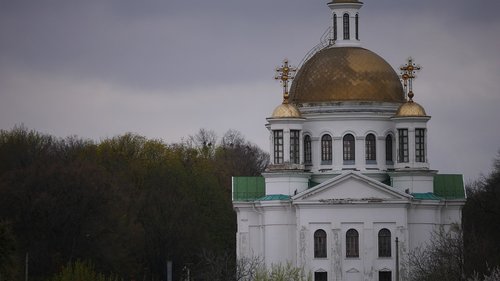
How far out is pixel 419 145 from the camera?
313ft

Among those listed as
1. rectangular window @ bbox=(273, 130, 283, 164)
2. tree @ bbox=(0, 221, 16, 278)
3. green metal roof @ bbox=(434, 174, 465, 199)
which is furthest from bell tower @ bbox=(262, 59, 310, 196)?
tree @ bbox=(0, 221, 16, 278)

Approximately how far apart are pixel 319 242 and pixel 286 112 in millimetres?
5752

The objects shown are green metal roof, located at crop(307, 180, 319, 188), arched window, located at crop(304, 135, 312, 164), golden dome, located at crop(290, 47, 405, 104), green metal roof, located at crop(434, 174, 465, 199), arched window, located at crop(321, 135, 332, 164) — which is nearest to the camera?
golden dome, located at crop(290, 47, 405, 104)

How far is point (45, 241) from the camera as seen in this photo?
90.3 meters

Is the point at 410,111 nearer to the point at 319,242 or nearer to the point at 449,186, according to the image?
the point at 449,186

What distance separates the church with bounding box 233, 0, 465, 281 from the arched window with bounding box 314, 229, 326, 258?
0.14 feet

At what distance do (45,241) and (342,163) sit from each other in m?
13.8

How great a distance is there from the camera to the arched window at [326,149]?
9669 cm

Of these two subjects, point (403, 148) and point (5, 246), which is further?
point (403, 148)

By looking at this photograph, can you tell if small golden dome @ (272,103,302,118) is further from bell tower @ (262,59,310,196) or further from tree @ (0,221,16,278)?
tree @ (0,221,16,278)

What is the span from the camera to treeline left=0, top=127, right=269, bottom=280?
297ft

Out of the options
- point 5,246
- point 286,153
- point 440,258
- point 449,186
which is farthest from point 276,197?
point 5,246

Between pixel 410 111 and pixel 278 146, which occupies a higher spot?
pixel 410 111

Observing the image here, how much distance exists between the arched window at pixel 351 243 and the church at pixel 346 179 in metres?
0.04
